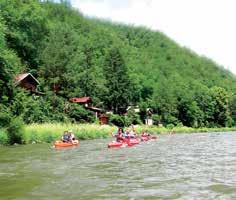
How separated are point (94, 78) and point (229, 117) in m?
48.2

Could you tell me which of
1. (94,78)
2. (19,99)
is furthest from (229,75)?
(19,99)

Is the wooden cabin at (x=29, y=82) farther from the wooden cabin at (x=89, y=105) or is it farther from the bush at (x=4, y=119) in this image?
the bush at (x=4, y=119)

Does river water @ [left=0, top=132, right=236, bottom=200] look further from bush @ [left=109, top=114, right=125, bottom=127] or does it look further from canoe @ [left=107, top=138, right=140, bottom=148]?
bush @ [left=109, top=114, right=125, bottom=127]

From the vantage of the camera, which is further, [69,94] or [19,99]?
[69,94]

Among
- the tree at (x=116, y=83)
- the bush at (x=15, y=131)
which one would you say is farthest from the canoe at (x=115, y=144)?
the tree at (x=116, y=83)

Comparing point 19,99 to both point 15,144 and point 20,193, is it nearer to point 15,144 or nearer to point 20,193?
point 15,144

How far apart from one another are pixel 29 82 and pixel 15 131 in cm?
2807

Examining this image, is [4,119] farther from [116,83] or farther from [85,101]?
[116,83]

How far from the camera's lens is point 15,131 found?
35.2 meters

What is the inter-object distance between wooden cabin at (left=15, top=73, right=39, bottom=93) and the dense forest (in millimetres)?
965

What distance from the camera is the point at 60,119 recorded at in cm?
5766

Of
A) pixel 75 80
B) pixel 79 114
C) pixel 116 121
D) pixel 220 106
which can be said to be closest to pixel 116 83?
pixel 116 121

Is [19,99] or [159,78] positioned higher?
[159,78]

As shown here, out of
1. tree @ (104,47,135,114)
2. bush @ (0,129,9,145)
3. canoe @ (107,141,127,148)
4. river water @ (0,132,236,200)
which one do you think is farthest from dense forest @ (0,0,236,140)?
river water @ (0,132,236,200)
